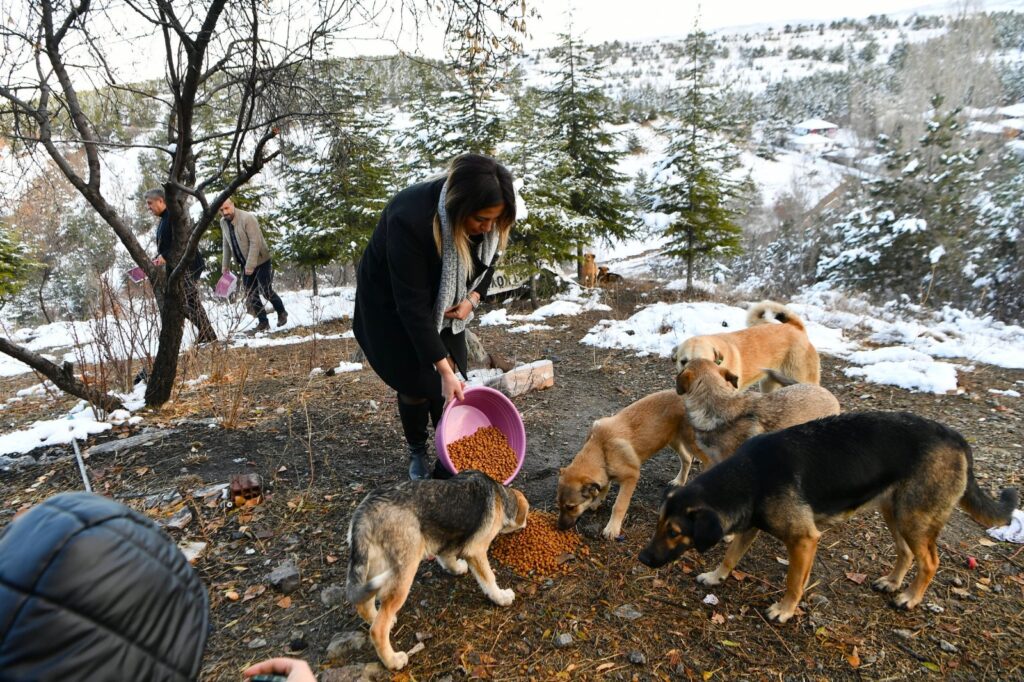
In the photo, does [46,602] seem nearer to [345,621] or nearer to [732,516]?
[345,621]

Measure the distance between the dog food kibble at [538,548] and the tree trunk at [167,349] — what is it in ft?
14.5

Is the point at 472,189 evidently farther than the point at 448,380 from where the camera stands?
No

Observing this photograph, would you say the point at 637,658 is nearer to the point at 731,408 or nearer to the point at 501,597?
the point at 501,597

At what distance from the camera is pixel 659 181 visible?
14.9 meters

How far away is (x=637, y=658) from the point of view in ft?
8.80

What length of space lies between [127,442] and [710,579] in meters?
5.56

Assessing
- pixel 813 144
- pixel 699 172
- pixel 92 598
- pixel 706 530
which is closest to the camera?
pixel 92 598

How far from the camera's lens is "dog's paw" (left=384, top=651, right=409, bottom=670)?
2.62m

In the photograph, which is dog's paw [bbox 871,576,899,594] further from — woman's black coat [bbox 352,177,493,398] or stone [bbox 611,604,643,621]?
woman's black coat [bbox 352,177,493,398]

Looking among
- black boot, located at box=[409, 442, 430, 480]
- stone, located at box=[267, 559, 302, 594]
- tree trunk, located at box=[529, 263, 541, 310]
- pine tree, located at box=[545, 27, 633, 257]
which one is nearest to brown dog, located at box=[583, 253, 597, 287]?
pine tree, located at box=[545, 27, 633, 257]

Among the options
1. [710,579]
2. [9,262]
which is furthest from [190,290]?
[9,262]

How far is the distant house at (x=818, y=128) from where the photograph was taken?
147 ft

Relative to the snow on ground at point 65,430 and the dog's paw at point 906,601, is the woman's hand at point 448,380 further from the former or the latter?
the snow on ground at point 65,430

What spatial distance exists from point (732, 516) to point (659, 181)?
45.0 feet
